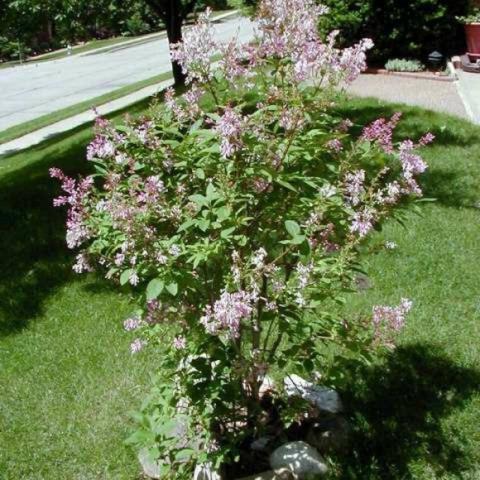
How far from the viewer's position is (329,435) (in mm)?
3658

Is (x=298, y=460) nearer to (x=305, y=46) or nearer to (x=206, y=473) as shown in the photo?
(x=206, y=473)

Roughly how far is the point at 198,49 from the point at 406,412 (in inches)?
95.5

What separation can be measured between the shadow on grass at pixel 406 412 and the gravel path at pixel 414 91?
20.9ft

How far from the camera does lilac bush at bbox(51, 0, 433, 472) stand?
2770 mm

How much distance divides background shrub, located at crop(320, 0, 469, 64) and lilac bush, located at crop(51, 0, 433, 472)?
11455mm

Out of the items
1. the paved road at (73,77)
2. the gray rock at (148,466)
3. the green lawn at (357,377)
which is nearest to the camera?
the gray rock at (148,466)

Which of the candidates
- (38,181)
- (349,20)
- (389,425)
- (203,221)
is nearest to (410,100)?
(349,20)

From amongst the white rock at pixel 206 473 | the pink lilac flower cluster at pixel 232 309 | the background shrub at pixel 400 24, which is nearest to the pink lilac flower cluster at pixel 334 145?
the pink lilac flower cluster at pixel 232 309

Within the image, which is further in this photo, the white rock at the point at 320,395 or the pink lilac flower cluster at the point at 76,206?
the white rock at the point at 320,395

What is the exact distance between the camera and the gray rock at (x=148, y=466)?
365 centimetres

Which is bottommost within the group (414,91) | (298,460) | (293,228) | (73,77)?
(73,77)

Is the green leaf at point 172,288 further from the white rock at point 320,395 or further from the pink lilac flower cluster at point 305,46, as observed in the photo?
the white rock at point 320,395

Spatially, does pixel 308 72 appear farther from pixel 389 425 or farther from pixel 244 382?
pixel 389 425

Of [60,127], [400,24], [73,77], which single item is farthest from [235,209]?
[73,77]
